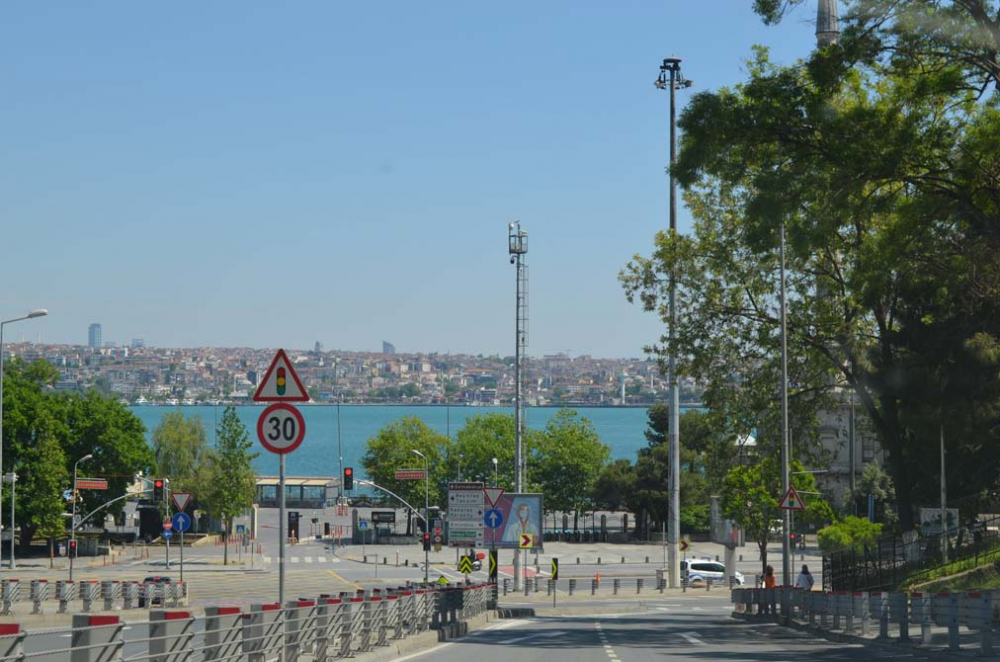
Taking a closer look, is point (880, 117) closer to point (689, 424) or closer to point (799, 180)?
point (799, 180)

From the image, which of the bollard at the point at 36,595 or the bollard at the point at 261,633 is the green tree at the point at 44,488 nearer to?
the bollard at the point at 36,595

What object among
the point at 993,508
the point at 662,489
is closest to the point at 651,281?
the point at 993,508

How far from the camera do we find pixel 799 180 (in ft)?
84.4

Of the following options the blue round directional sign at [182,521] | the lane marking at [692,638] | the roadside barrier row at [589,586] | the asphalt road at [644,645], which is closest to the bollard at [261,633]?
the asphalt road at [644,645]

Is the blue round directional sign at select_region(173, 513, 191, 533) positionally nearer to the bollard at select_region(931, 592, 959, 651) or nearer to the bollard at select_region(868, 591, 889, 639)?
the bollard at select_region(868, 591, 889, 639)

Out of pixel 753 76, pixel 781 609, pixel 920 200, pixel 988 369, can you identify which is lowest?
pixel 781 609

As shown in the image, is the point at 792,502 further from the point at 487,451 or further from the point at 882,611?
the point at 487,451

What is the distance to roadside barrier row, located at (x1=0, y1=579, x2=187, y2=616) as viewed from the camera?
3825 cm

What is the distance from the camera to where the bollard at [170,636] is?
530 inches

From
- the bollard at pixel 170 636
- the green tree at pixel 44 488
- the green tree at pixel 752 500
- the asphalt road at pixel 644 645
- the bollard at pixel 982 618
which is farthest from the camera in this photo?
the green tree at pixel 44 488

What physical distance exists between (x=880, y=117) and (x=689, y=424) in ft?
290

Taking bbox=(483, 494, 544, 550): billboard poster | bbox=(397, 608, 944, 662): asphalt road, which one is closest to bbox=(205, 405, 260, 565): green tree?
bbox=(483, 494, 544, 550): billboard poster

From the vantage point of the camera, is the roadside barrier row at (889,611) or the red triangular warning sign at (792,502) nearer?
the roadside barrier row at (889,611)

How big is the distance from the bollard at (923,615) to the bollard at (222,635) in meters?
14.0
